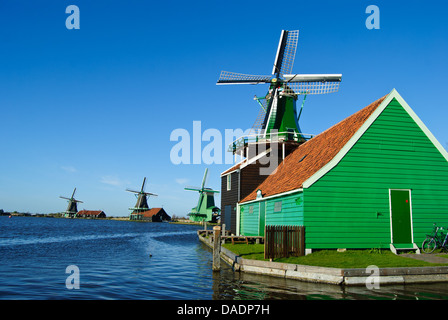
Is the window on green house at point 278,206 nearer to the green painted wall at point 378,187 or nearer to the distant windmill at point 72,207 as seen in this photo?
the green painted wall at point 378,187

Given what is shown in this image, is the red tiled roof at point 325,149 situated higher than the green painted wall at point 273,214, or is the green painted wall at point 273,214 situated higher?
the red tiled roof at point 325,149

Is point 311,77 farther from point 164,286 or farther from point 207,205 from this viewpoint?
point 207,205

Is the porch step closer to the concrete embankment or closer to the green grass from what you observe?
the green grass

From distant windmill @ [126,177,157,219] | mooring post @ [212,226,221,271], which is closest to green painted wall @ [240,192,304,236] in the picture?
mooring post @ [212,226,221,271]

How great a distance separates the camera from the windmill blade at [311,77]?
100 ft

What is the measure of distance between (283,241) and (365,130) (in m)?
6.56

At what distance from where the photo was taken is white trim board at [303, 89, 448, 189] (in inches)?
610

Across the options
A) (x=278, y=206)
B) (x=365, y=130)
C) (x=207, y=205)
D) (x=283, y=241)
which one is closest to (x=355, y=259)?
(x=283, y=241)

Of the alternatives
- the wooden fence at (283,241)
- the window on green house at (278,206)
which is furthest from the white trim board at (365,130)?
the window on green house at (278,206)

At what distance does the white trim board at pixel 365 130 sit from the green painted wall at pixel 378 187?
0.18m

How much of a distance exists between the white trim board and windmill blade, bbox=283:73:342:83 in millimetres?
14748

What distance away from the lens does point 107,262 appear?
1967 cm

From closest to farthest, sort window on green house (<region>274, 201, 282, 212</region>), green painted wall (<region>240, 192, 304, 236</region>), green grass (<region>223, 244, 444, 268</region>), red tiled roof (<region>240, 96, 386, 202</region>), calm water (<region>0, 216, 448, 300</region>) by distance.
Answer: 1. calm water (<region>0, 216, 448, 300</region>)
2. green grass (<region>223, 244, 444, 268</region>)
3. green painted wall (<region>240, 192, 304, 236</region>)
4. red tiled roof (<region>240, 96, 386, 202</region>)
5. window on green house (<region>274, 201, 282, 212</region>)
